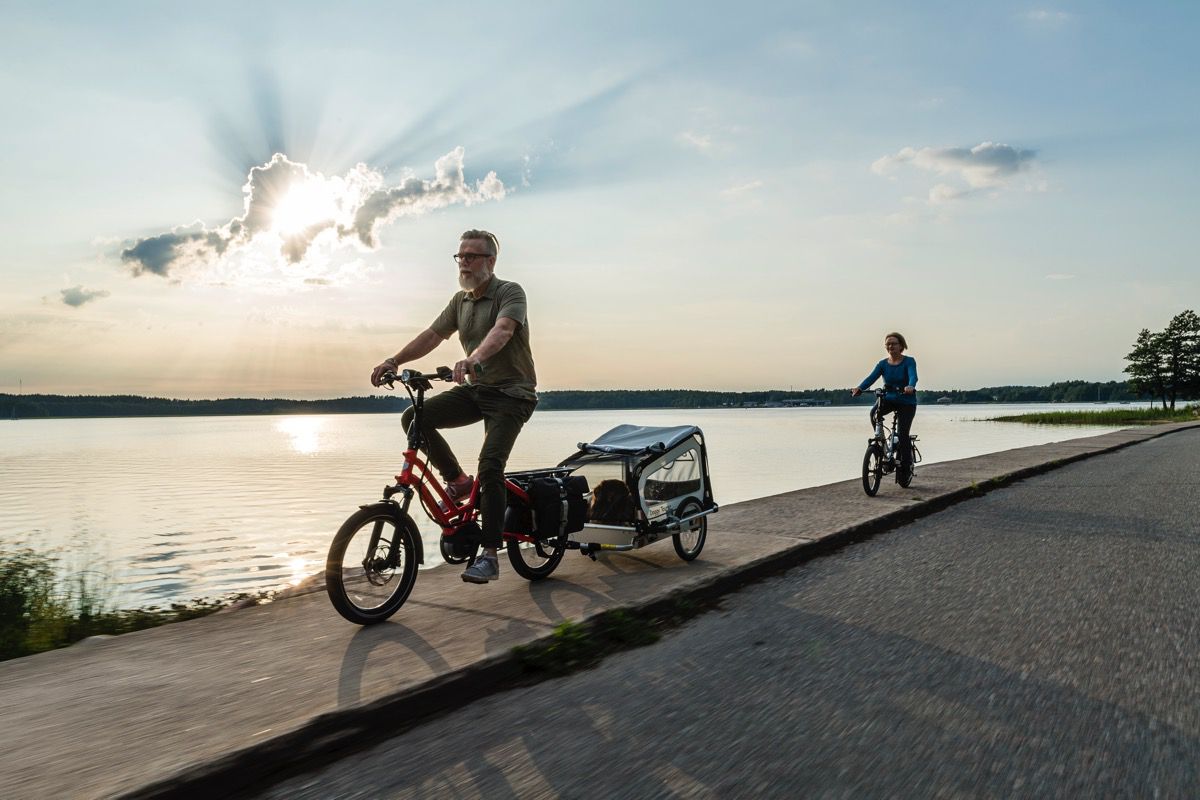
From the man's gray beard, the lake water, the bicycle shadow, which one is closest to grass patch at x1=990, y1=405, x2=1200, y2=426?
the lake water

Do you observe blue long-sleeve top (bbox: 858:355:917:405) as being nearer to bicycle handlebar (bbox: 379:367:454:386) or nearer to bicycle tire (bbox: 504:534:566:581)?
bicycle tire (bbox: 504:534:566:581)

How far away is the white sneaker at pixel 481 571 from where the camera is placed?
17.1 feet

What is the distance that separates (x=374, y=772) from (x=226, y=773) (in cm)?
47

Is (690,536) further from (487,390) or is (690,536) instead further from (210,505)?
(210,505)

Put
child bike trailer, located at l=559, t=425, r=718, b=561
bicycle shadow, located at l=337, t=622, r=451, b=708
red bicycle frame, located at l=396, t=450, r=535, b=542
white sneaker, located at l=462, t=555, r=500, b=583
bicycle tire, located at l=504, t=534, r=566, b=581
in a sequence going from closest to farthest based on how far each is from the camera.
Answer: bicycle shadow, located at l=337, t=622, r=451, b=708
red bicycle frame, located at l=396, t=450, r=535, b=542
white sneaker, located at l=462, t=555, r=500, b=583
bicycle tire, located at l=504, t=534, r=566, b=581
child bike trailer, located at l=559, t=425, r=718, b=561

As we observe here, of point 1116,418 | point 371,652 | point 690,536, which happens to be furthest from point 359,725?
point 1116,418

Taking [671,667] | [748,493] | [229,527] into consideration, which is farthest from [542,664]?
[748,493]

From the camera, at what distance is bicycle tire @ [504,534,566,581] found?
19.2 ft

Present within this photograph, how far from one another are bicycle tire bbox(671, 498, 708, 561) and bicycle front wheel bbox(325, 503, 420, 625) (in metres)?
2.22

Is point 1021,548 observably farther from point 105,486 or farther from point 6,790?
point 105,486

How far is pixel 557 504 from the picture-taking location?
18.9 feet

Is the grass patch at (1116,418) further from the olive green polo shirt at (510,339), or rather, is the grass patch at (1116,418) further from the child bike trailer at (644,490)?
the olive green polo shirt at (510,339)

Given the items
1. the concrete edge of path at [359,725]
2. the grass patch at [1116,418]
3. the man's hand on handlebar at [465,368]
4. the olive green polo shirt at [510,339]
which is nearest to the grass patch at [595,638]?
the concrete edge of path at [359,725]

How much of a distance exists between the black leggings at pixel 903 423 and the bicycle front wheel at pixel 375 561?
27.8ft
